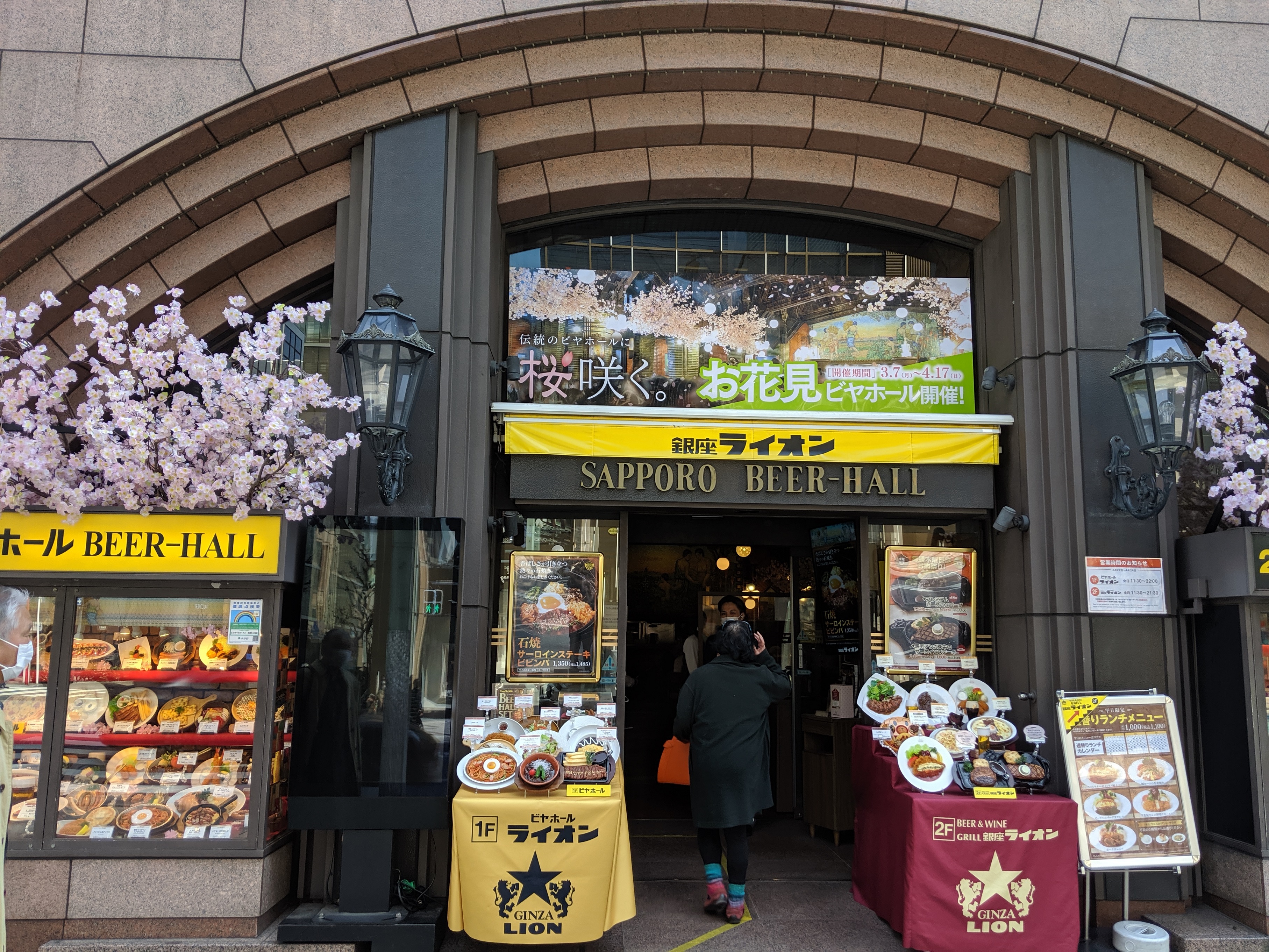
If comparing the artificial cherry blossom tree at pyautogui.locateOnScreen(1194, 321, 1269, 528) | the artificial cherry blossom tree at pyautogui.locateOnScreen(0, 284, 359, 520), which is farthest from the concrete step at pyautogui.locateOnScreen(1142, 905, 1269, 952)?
the artificial cherry blossom tree at pyautogui.locateOnScreen(0, 284, 359, 520)

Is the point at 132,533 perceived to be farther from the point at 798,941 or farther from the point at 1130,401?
the point at 1130,401

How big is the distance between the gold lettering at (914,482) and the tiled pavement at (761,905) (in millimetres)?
2897

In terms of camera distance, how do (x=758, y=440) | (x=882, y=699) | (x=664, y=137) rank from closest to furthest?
(x=882, y=699)
(x=758, y=440)
(x=664, y=137)

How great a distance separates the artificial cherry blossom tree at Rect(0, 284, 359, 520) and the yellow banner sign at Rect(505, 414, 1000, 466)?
157 cm

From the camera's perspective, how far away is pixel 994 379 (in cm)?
690

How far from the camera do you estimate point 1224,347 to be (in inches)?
230

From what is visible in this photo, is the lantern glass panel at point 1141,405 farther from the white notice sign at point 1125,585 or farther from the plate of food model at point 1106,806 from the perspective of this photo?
the plate of food model at point 1106,806

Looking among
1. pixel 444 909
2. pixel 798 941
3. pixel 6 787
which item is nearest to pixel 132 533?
pixel 6 787

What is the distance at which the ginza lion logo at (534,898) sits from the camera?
5105 mm

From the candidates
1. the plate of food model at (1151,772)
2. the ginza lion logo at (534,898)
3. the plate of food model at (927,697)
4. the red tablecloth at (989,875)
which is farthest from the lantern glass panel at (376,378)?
the plate of food model at (1151,772)

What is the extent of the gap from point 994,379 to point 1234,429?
159 cm

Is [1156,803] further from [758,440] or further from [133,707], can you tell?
[133,707]

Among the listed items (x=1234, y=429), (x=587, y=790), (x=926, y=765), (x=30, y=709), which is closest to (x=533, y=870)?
(x=587, y=790)

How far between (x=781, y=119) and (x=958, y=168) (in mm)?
1428
